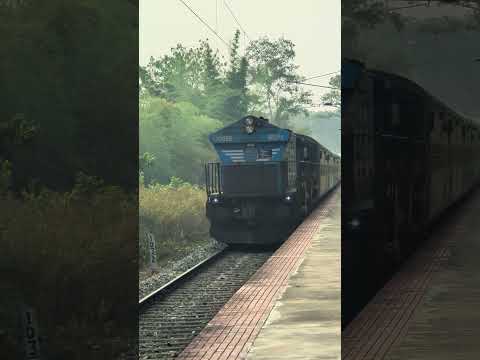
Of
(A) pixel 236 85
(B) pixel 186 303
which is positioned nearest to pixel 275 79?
(A) pixel 236 85

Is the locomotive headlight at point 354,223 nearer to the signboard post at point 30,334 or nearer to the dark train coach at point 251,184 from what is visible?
the signboard post at point 30,334

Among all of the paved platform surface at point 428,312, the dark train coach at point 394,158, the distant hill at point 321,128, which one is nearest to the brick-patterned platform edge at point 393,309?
the paved platform surface at point 428,312

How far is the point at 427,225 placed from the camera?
11.4 meters

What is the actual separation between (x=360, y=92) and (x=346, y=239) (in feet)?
5.32

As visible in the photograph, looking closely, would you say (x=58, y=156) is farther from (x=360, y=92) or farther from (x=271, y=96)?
(x=271, y=96)

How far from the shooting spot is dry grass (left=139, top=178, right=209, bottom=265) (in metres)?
20.2

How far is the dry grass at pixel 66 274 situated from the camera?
455 inches

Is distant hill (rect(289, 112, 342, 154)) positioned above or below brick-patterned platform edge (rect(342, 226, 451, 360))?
above

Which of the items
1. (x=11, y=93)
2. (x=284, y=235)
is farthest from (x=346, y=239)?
(x=284, y=235)

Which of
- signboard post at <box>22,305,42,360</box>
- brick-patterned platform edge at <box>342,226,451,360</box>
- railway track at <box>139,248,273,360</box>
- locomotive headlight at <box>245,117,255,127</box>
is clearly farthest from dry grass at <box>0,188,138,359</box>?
locomotive headlight at <box>245,117,255,127</box>

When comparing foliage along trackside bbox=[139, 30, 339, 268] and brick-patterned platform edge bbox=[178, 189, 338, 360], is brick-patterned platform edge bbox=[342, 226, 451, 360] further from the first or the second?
foliage along trackside bbox=[139, 30, 339, 268]

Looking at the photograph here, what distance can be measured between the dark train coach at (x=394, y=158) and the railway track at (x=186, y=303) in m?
3.06

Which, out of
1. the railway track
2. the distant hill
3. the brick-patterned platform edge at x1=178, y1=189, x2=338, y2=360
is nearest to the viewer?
the brick-patterned platform edge at x1=178, y1=189, x2=338, y2=360

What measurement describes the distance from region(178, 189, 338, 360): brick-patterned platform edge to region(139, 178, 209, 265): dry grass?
3484 millimetres
